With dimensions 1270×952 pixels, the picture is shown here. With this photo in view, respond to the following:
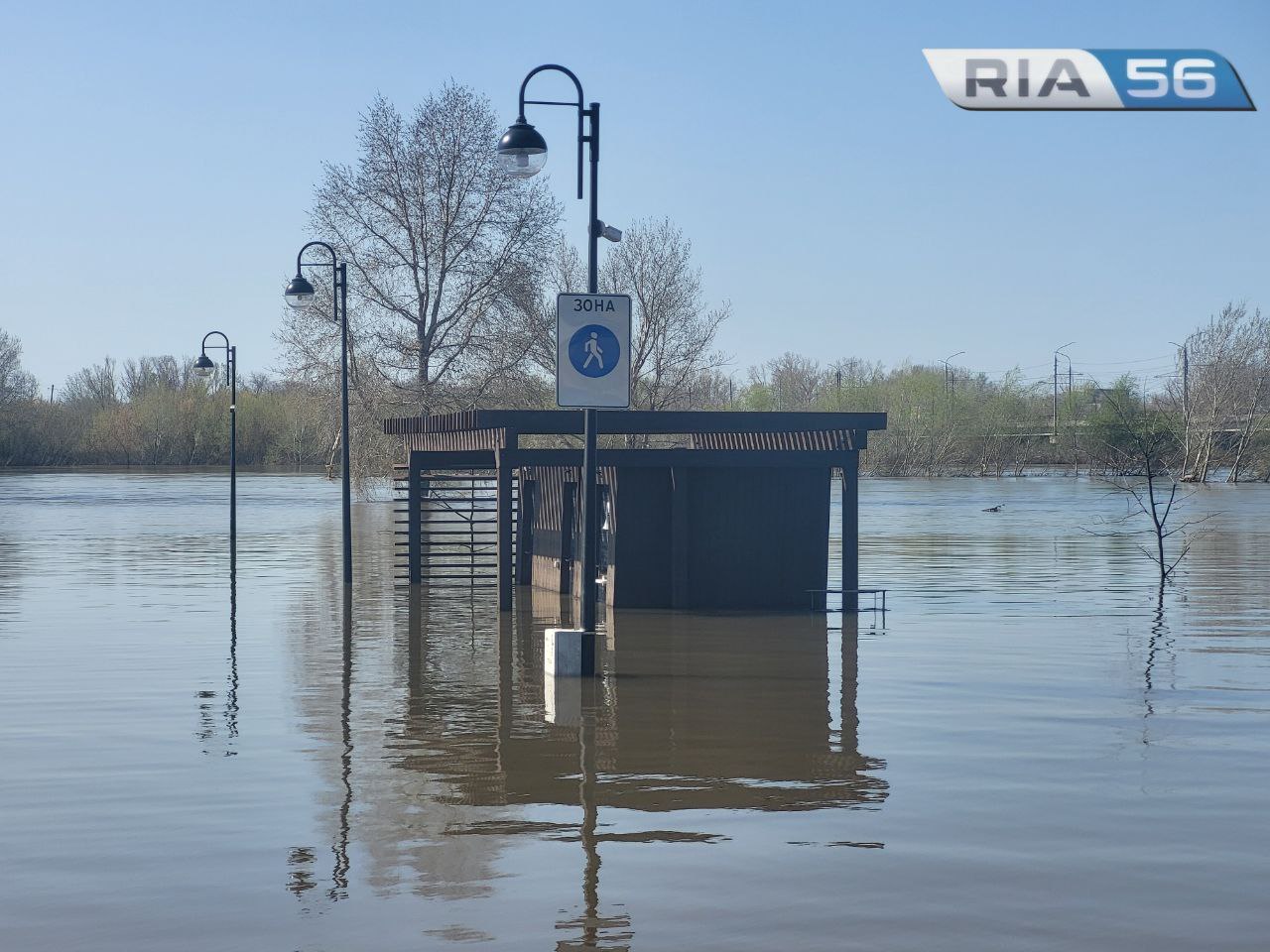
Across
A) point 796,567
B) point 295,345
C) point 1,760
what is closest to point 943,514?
point 295,345

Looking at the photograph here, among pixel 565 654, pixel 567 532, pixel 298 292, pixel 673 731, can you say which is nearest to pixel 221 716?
pixel 565 654

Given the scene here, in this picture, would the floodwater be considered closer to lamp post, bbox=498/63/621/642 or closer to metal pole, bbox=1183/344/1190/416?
lamp post, bbox=498/63/621/642

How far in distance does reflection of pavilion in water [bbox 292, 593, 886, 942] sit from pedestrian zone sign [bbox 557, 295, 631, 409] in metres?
2.87

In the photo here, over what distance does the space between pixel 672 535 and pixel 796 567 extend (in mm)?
1880

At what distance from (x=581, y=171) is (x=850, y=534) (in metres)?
8.24

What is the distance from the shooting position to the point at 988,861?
26.0 feet

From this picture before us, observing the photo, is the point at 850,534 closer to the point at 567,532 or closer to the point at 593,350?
the point at 567,532

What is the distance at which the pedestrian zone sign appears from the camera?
47.8 ft

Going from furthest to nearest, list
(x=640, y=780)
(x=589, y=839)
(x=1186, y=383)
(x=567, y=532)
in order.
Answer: (x=1186, y=383) → (x=567, y=532) → (x=640, y=780) → (x=589, y=839)

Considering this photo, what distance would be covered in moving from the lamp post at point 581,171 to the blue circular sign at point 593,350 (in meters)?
0.42

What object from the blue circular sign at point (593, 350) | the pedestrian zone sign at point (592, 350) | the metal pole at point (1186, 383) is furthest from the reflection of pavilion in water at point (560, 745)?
the metal pole at point (1186, 383)

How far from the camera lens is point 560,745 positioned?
11367 mm

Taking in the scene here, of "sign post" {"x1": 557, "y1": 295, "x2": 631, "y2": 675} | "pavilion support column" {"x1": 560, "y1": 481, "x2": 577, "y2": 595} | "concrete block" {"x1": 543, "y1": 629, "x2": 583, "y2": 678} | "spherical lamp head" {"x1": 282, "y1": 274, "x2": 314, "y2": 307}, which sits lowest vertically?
"concrete block" {"x1": 543, "y1": 629, "x2": 583, "y2": 678}

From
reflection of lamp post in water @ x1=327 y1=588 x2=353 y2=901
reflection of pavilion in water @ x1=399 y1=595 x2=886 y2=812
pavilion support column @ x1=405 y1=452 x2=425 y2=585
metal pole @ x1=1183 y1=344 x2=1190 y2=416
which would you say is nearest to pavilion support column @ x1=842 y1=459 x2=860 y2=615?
reflection of pavilion in water @ x1=399 y1=595 x2=886 y2=812
